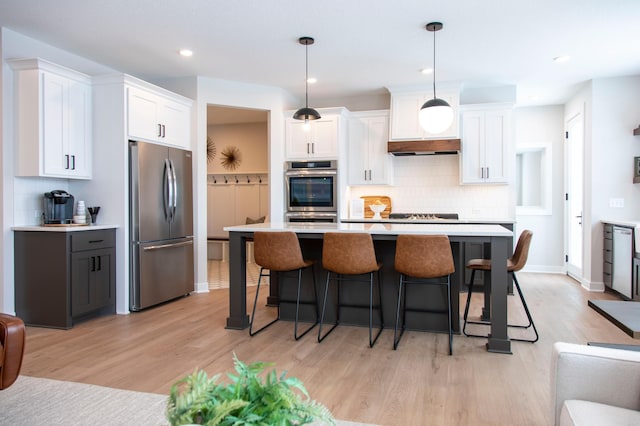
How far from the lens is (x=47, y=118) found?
4.04 metres

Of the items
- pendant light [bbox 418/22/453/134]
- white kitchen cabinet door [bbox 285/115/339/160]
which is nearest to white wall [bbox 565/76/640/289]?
pendant light [bbox 418/22/453/134]

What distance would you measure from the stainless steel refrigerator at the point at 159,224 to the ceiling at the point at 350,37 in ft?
3.71

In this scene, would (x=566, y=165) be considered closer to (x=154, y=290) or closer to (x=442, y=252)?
(x=442, y=252)

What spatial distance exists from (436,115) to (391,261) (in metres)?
1.37

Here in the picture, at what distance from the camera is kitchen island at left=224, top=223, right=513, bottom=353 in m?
3.27

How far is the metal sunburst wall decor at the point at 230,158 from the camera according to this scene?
8648 millimetres

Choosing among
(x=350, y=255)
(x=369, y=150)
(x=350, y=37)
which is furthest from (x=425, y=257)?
A: (x=369, y=150)

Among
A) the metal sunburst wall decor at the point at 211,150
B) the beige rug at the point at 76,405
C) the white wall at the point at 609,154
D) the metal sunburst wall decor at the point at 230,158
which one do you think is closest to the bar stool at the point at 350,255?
the beige rug at the point at 76,405

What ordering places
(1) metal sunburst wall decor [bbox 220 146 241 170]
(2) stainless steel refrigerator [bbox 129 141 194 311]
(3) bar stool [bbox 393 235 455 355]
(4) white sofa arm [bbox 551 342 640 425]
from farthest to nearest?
(1) metal sunburst wall decor [bbox 220 146 241 170] < (2) stainless steel refrigerator [bbox 129 141 194 311] < (3) bar stool [bbox 393 235 455 355] < (4) white sofa arm [bbox 551 342 640 425]

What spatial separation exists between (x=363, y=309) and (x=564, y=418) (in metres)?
2.46

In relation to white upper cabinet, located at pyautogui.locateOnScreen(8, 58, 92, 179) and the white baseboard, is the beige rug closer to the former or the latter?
white upper cabinet, located at pyautogui.locateOnScreen(8, 58, 92, 179)

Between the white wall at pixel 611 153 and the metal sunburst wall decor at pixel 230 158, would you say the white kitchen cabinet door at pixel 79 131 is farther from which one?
the white wall at pixel 611 153

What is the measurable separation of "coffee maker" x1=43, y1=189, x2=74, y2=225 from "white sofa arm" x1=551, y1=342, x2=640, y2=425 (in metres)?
4.37

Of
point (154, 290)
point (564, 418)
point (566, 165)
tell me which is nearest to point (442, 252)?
point (564, 418)
